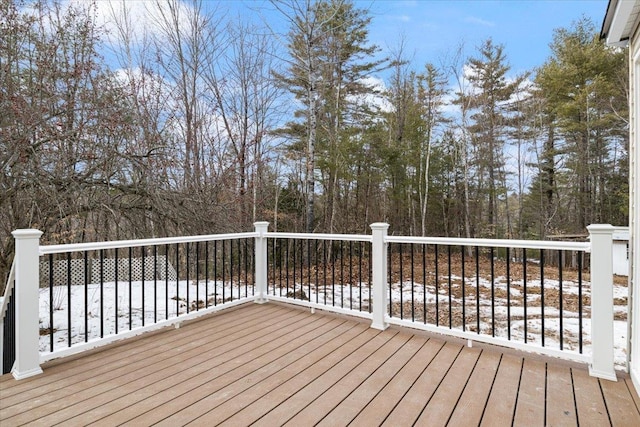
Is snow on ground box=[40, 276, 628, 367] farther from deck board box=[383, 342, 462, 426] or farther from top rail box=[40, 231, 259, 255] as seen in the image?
deck board box=[383, 342, 462, 426]

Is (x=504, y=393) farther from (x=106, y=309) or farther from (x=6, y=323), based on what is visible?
(x=106, y=309)

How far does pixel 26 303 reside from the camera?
2.12 m

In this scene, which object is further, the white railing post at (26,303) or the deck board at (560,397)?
the white railing post at (26,303)

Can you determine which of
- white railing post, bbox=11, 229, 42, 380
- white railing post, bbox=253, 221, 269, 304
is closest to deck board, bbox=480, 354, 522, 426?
white railing post, bbox=253, 221, 269, 304

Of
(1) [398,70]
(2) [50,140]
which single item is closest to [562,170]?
(1) [398,70]

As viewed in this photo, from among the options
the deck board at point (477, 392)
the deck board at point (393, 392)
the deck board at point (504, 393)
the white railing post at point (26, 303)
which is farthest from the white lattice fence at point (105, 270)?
the deck board at point (504, 393)

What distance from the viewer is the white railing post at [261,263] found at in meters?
4.00

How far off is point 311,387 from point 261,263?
2163 mm

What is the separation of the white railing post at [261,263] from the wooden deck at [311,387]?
1196 mm

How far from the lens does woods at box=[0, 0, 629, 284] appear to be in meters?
4.40

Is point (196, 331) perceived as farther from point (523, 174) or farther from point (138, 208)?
point (523, 174)

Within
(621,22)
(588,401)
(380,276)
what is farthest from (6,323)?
(621,22)

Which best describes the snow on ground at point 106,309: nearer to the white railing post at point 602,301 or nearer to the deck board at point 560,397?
the deck board at point 560,397

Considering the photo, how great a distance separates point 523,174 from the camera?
12.0 metres
